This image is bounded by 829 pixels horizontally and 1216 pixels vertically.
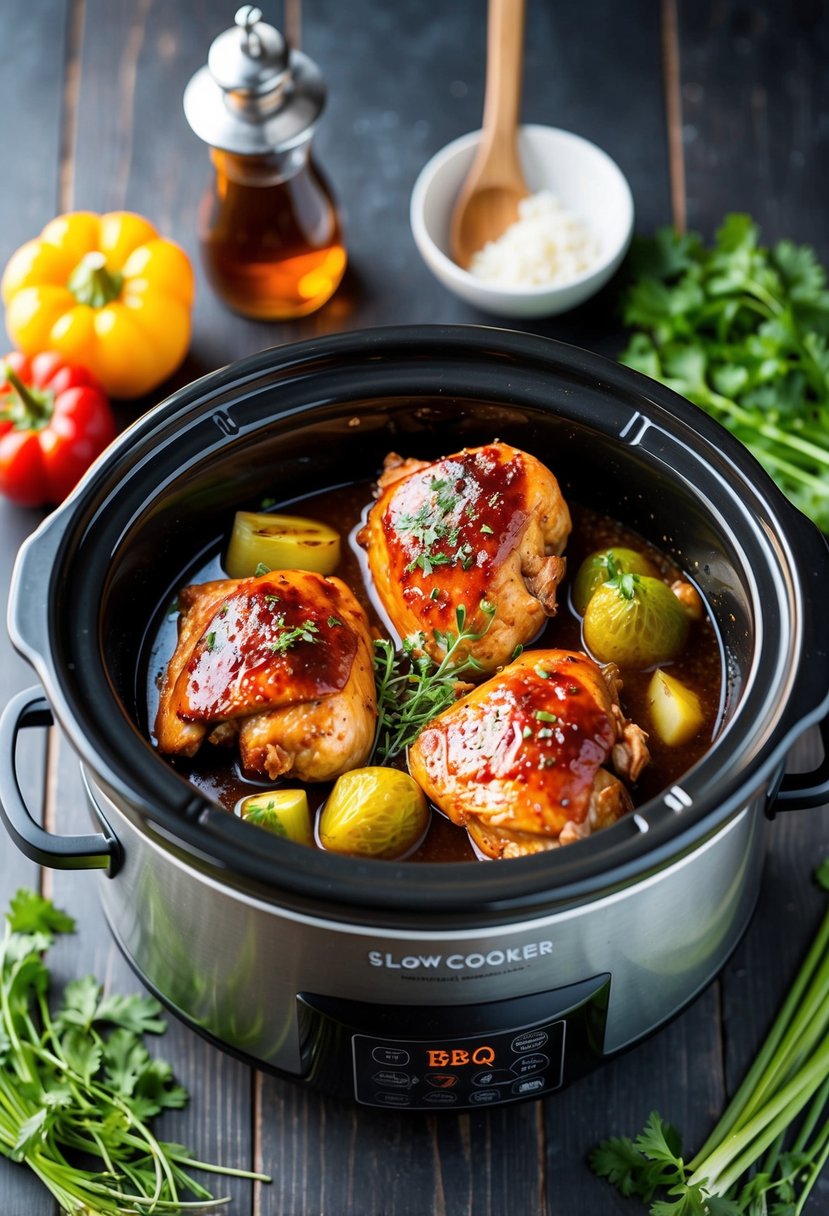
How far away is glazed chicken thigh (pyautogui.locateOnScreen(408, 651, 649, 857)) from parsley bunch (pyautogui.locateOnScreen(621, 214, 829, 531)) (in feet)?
4.04

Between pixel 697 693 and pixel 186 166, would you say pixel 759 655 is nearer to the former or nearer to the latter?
pixel 697 693

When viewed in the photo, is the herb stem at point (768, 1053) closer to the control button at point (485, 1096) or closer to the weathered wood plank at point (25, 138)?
the control button at point (485, 1096)

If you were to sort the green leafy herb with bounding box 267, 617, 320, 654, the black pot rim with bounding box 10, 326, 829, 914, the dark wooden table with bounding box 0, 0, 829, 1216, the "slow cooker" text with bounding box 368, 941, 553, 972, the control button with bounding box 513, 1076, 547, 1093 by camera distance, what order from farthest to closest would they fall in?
1. the dark wooden table with bounding box 0, 0, 829, 1216
2. the control button with bounding box 513, 1076, 547, 1093
3. the green leafy herb with bounding box 267, 617, 320, 654
4. the "slow cooker" text with bounding box 368, 941, 553, 972
5. the black pot rim with bounding box 10, 326, 829, 914

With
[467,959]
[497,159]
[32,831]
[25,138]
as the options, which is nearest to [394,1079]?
[467,959]

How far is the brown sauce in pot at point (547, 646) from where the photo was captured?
2434 mm

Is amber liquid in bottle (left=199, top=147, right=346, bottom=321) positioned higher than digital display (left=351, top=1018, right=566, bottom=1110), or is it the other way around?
amber liquid in bottle (left=199, top=147, right=346, bottom=321)

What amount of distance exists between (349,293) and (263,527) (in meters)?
1.26

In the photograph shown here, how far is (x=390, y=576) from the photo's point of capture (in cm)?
259

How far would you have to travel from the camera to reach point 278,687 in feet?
7.75

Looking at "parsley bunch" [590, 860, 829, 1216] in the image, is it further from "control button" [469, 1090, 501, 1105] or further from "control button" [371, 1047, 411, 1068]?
"control button" [371, 1047, 411, 1068]

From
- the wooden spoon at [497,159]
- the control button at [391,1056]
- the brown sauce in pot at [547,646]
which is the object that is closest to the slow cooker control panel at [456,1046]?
the control button at [391,1056]

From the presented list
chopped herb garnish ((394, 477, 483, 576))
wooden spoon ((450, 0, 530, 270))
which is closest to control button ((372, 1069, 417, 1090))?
chopped herb garnish ((394, 477, 483, 576))

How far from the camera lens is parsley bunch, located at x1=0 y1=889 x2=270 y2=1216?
8.48ft

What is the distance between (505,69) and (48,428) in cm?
149
